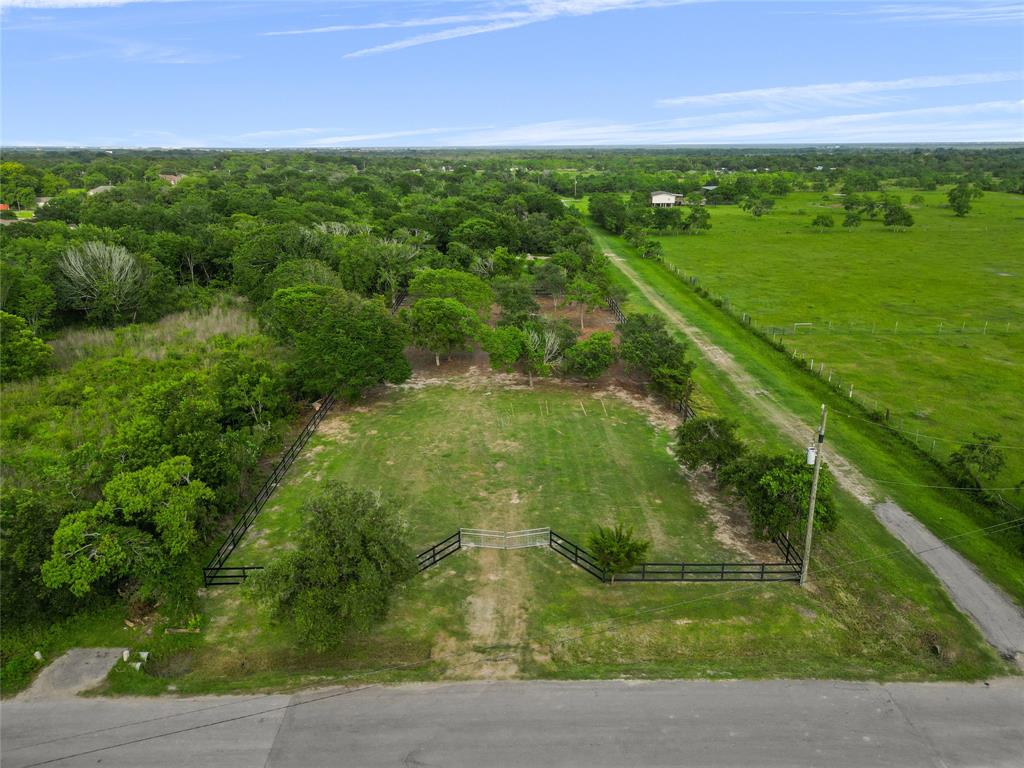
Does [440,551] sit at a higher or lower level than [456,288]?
lower

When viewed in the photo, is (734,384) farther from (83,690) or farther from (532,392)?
(83,690)

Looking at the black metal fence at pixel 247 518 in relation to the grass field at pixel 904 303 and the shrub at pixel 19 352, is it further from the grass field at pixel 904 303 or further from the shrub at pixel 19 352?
the grass field at pixel 904 303

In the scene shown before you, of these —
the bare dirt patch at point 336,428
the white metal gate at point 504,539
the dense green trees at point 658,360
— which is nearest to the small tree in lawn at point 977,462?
the dense green trees at point 658,360

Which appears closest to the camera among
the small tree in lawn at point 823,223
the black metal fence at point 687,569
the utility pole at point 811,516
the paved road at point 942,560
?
the utility pole at point 811,516

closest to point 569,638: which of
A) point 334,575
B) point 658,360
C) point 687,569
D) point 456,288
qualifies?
point 687,569

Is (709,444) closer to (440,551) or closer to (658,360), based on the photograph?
(658,360)

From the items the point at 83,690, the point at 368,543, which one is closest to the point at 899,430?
the point at 368,543
